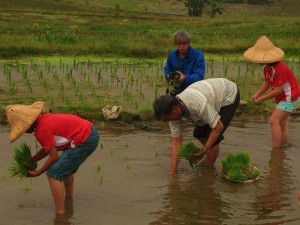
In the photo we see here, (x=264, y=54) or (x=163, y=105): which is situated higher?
(x=264, y=54)

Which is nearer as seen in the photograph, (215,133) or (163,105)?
(163,105)

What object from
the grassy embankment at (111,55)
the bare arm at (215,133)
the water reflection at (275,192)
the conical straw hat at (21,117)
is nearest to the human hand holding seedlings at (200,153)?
the bare arm at (215,133)

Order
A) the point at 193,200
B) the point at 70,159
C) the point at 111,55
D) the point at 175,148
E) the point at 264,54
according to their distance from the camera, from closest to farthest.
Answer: the point at 70,159 < the point at 193,200 < the point at 175,148 < the point at 264,54 < the point at 111,55

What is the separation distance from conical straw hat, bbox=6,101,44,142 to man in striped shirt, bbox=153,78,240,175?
102cm

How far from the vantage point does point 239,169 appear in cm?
563

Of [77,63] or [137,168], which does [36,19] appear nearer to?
[77,63]

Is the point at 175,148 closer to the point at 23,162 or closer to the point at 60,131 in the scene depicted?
the point at 60,131

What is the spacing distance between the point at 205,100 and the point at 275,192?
3.96 ft

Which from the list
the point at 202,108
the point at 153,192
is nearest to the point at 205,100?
the point at 202,108

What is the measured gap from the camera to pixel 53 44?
13.6 metres

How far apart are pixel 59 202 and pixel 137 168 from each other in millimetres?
1578

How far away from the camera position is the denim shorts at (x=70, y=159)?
4.59 metres

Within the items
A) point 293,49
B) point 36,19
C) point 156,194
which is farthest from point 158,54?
point 36,19

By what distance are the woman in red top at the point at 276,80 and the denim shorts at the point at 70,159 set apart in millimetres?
2504
